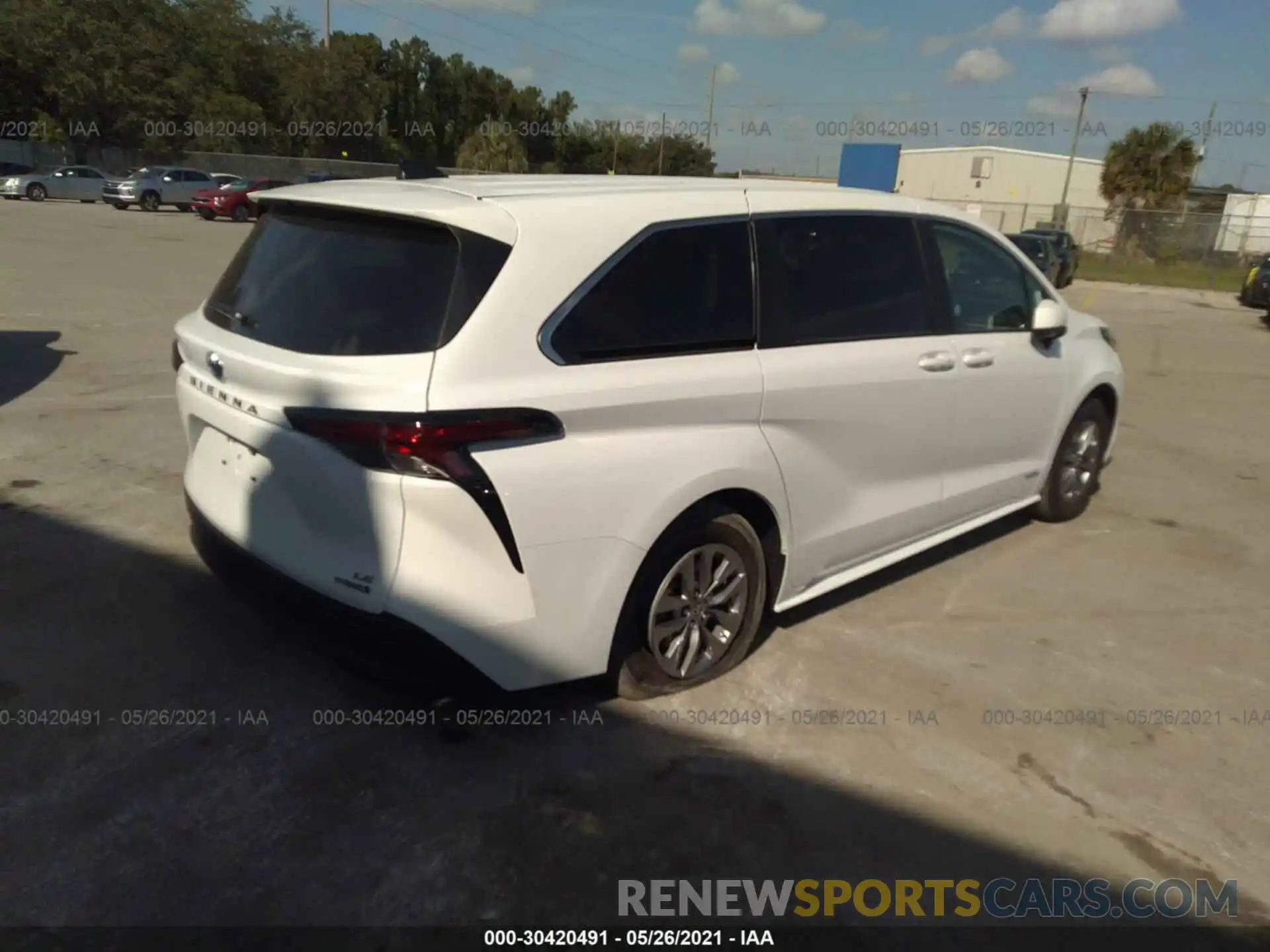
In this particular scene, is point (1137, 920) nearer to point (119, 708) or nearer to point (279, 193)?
point (119, 708)

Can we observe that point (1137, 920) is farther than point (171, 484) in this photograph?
No

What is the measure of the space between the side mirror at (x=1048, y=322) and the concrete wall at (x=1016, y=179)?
185 ft

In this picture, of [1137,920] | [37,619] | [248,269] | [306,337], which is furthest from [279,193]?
[1137,920]

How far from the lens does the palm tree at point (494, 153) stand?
53000mm

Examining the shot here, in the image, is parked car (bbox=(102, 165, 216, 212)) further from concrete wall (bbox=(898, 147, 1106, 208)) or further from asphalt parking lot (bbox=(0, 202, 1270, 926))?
concrete wall (bbox=(898, 147, 1106, 208))

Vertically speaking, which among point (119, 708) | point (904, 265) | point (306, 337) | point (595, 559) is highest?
point (904, 265)

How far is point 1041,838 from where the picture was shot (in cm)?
289

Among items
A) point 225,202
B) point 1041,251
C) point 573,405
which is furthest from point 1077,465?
point 225,202

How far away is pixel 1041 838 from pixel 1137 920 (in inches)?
13.6

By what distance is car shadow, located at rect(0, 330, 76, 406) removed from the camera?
24.3 feet

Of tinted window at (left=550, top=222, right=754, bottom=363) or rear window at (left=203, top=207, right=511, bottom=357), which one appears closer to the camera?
rear window at (left=203, top=207, right=511, bottom=357)

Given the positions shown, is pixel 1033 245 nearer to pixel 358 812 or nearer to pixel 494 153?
pixel 358 812

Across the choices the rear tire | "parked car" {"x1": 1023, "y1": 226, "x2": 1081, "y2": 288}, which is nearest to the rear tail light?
the rear tire

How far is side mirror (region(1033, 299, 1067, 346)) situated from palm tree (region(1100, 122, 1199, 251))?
39.6 m
